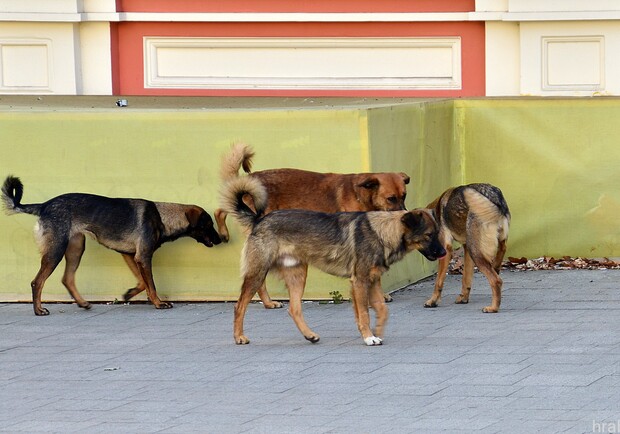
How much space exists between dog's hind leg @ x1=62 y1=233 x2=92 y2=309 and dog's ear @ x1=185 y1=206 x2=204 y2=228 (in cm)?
94

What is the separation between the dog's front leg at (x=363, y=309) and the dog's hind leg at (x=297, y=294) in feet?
1.22

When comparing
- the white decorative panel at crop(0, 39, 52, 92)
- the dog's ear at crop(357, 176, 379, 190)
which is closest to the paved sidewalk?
the dog's ear at crop(357, 176, 379, 190)

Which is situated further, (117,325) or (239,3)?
(239,3)

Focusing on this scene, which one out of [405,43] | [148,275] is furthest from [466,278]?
[405,43]

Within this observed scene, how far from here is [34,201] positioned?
12141 mm

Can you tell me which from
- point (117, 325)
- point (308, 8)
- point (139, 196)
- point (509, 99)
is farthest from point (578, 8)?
point (117, 325)

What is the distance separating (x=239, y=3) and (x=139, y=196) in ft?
13.3

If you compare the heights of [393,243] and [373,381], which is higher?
[393,243]

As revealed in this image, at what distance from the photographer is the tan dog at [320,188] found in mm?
11227

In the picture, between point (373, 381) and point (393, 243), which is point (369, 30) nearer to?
point (393, 243)

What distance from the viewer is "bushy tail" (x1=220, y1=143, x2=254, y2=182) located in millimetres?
11367

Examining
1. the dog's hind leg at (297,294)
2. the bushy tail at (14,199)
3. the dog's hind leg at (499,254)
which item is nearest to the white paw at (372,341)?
the dog's hind leg at (297,294)

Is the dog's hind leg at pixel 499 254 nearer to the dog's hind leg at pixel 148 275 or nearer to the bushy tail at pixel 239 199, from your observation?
the bushy tail at pixel 239 199

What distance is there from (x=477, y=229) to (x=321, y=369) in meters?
2.67
